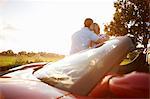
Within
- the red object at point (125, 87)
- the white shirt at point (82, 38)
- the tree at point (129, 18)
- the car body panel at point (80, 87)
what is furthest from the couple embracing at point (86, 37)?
the tree at point (129, 18)

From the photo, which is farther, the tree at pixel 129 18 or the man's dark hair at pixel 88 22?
the tree at pixel 129 18

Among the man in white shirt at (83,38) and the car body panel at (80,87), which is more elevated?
the man in white shirt at (83,38)

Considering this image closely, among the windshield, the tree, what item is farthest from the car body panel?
the tree

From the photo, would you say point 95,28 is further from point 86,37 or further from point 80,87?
point 80,87

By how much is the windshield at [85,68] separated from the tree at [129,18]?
1126 inches

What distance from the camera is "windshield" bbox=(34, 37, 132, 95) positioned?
2.34 metres

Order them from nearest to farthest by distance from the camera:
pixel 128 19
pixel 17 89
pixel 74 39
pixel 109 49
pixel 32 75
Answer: pixel 17 89 < pixel 109 49 < pixel 32 75 < pixel 74 39 < pixel 128 19

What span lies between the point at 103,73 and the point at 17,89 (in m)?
0.57

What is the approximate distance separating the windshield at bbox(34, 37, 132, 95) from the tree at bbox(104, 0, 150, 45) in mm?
28604

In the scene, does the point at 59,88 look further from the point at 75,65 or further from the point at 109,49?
the point at 109,49

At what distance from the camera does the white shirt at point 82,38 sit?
5605 millimetres

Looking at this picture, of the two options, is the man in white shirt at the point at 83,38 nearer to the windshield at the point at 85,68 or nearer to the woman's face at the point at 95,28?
the woman's face at the point at 95,28

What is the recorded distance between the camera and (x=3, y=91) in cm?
221

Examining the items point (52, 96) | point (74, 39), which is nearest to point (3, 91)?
point (52, 96)
